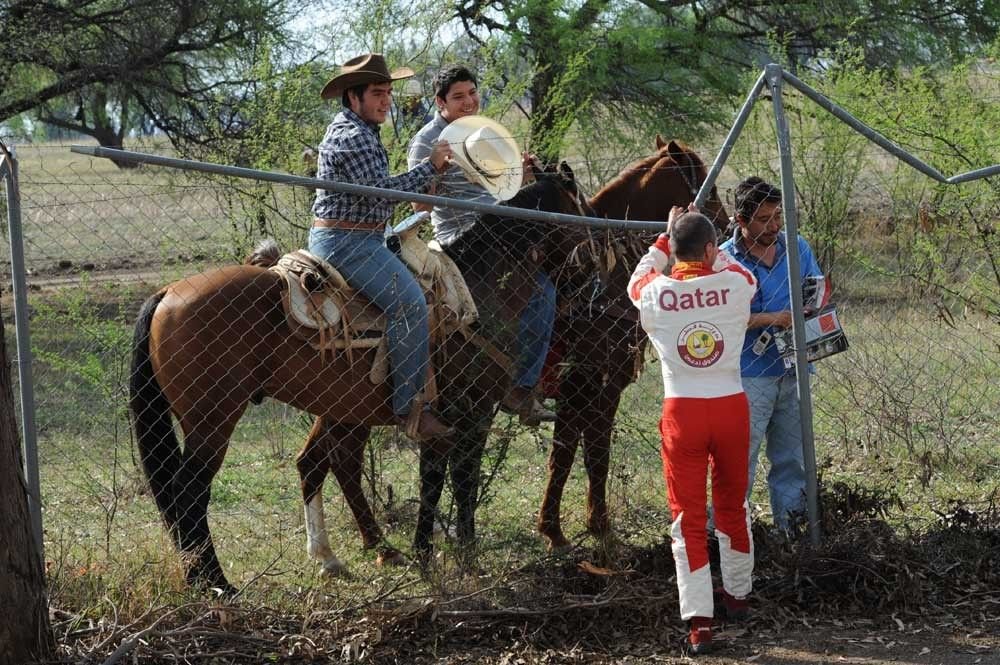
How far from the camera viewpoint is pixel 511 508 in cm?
714

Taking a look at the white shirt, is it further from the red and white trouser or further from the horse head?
the horse head

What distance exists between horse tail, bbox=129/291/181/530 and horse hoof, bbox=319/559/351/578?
91 centimetres

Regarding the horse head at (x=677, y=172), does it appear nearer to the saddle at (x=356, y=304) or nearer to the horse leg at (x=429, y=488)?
the saddle at (x=356, y=304)

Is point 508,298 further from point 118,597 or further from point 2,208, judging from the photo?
point 2,208

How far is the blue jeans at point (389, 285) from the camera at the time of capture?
5504 mm

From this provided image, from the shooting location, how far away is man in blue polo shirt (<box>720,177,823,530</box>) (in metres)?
5.46

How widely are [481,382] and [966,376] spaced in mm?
3368

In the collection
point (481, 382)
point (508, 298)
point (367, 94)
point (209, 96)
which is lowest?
point (481, 382)

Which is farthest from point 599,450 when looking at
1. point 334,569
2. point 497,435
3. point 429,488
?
point 334,569

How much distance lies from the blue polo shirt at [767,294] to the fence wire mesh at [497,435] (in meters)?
0.65

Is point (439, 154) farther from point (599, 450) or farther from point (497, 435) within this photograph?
point (599, 450)

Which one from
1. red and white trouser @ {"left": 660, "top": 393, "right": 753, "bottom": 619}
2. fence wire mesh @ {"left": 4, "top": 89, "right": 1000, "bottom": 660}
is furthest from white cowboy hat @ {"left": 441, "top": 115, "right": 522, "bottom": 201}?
red and white trouser @ {"left": 660, "top": 393, "right": 753, "bottom": 619}

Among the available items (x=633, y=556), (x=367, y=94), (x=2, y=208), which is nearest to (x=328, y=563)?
(x=633, y=556)

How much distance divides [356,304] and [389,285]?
204 millimetres
